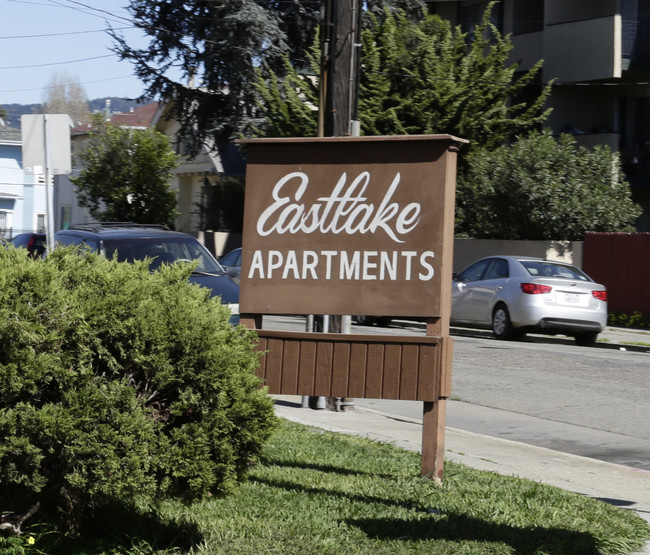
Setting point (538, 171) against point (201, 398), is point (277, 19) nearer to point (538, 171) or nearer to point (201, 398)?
point (538, 171)

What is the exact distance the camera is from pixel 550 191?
25.1 metres

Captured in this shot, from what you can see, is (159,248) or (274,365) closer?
(274,365)

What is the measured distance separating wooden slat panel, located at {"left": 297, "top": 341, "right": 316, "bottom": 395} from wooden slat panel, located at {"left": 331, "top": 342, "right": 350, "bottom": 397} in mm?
140

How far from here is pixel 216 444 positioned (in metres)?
4.60

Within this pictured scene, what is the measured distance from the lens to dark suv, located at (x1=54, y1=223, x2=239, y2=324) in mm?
13297

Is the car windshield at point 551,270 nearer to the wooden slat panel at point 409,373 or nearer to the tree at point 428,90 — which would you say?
the tree at point 428,90

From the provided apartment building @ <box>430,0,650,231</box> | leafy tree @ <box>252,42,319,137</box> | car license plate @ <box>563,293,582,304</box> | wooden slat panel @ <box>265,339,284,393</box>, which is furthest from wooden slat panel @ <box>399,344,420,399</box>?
apartment building @ <box>430,0,650,231</box>

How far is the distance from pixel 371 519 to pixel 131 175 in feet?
75.3

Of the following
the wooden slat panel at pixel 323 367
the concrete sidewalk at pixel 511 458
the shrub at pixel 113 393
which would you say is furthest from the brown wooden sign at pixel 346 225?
the concrete sidewalk at pixel 511 458

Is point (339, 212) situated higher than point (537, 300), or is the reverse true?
point (339, 212)

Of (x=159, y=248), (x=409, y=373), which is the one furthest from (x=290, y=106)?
(x=409, y=373)

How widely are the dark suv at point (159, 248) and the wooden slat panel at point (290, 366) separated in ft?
20.3

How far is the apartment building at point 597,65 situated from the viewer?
94.7ft

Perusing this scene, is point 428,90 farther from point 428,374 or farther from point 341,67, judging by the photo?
point 428,374
